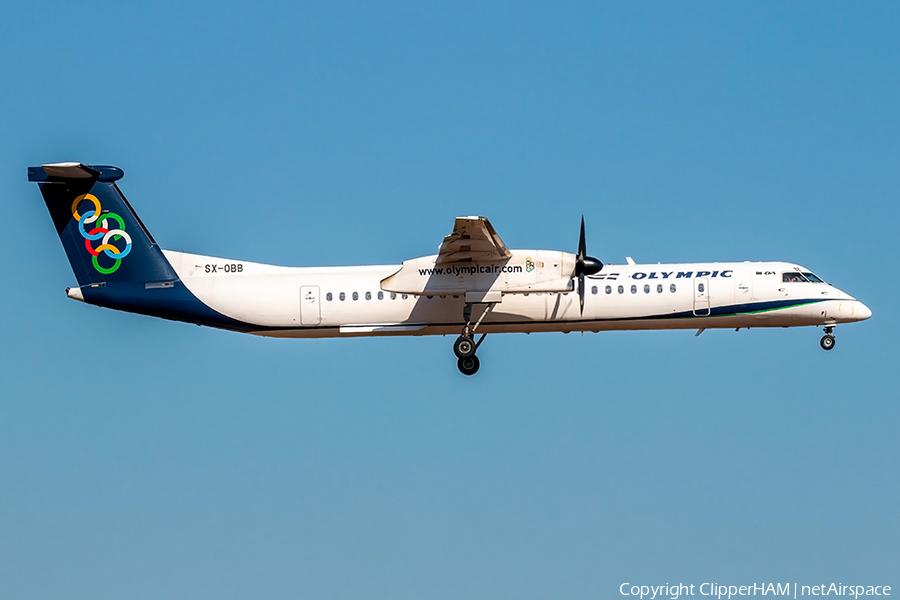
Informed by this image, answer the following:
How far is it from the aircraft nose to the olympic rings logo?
18431 millimetres

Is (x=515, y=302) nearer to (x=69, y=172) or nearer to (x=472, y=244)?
(x=472, y=244)

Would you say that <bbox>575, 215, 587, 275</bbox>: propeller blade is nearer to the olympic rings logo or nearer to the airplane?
the airplane

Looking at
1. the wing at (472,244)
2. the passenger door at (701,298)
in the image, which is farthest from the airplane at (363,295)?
the wing at (472,244)

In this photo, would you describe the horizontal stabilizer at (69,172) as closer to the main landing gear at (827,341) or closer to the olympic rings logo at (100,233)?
the olympic rings logo at (100,233)

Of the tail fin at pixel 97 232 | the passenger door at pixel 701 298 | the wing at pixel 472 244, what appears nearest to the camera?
the wing at pixel 472 244

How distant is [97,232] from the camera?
30719 mm

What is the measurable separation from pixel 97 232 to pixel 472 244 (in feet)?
31.8

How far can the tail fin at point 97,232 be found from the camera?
100 feet

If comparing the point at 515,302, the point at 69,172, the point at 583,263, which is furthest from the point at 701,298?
the point at 69,172

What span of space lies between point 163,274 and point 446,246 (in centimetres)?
744

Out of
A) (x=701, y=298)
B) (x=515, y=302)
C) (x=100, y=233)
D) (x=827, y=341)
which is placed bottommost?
(x=827, y=341)

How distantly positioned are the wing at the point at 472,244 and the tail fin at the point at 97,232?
7221mm

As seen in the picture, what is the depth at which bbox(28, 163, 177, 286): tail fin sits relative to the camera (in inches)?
1201

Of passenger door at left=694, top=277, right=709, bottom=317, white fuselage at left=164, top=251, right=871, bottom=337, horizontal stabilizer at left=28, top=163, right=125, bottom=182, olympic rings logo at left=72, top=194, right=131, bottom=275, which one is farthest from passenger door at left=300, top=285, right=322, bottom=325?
passenger door at left=694, top=277, right=709, bottom=317
